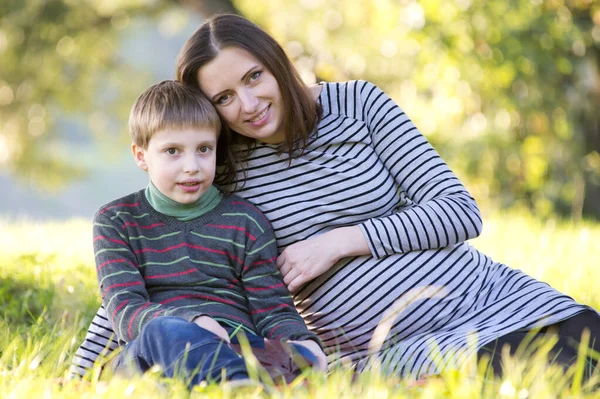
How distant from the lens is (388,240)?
8.20ft

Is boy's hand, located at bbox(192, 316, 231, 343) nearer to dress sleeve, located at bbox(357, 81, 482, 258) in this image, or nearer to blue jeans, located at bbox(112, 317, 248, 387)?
blue jeans, located at bbox(112, 317, 248, 387)

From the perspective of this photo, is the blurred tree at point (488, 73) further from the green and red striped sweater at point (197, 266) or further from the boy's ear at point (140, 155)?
the green and red striped sweater at point (197, 266)

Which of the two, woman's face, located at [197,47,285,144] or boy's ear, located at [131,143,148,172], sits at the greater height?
woman's face, located at [197,47,285,144]

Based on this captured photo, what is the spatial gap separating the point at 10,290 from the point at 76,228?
2.68 m

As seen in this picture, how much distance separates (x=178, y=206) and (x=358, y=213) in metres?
0.60

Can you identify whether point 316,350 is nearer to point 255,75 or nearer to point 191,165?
point 191,165

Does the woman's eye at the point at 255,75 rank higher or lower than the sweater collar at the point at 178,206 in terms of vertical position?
higher

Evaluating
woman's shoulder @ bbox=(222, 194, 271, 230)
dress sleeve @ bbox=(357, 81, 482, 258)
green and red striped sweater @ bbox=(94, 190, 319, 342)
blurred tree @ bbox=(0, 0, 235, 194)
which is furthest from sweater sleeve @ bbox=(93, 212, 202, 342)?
blurred tree @ bbox=(0, 0, 235, 194)

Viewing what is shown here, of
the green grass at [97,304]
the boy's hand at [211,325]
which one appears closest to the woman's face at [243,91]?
the boy's hand at [211,325]

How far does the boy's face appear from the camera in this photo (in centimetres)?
242

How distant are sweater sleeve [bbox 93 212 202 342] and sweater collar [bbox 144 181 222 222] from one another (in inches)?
6.1

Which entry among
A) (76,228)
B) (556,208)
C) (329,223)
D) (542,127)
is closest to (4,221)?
(76,228)

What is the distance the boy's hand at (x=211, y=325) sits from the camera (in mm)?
2129

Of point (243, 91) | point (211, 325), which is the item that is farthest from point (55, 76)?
point (211, 325)
